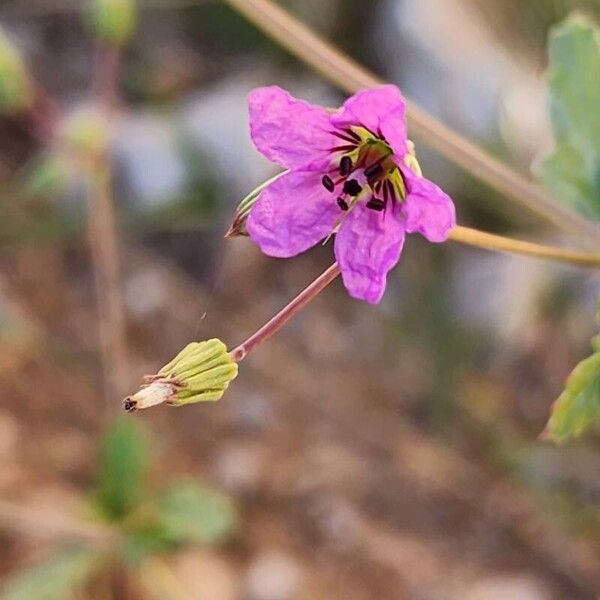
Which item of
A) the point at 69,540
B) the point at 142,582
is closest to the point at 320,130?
the point at 69,540

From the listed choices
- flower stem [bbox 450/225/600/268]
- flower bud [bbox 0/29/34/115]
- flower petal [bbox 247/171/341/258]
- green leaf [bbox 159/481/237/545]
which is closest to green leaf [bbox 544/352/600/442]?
flower stem [bbox 450/225/600/268]

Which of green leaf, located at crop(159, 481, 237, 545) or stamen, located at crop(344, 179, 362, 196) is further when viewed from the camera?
green leaf, located at crop(159, 481, 237, 545)

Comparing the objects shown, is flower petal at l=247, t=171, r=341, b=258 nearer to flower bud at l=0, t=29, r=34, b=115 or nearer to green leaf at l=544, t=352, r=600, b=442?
green leaf at l=544, t=352, r=600, b=442

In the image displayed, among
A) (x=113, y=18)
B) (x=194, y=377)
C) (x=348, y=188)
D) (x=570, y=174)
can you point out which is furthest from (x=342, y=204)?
(x=113, y=18)

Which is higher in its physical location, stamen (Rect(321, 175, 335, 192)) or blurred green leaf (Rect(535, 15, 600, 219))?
blurred green leaf (Rect(535, 15, 600, 219))

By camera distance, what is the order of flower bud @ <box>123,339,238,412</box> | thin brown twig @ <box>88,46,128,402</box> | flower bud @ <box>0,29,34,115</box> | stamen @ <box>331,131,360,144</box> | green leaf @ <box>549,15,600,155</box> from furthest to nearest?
thin brown twig @ <box>88,46,128,402</box>, flower bud @ <box>0,29,34,115</box>, green leaf @ <box>549,15,600,155</box>, stamen @ <box>331,131,360,144</box>, flower bud @ <box>123,339,238,412</box>
